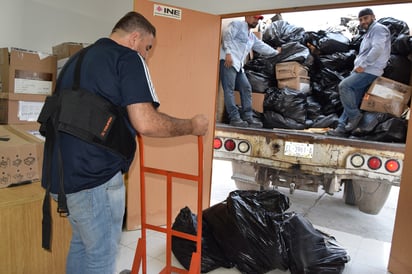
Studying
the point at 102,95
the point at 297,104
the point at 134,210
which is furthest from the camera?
the point at 297,104

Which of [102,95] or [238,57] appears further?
[238,57]

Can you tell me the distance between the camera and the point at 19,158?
1.75m

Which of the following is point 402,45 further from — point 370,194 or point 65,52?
point 65,52

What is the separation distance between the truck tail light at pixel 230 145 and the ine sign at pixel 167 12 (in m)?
1.24

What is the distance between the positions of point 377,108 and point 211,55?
1.71 meters

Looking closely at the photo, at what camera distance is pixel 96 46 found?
49.4 inches

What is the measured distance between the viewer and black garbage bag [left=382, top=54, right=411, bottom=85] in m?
3.37

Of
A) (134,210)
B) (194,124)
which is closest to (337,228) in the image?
(134,210)

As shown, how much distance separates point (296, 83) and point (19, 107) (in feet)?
9.03

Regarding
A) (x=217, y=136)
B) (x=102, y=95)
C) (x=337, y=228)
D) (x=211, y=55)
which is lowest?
(x=337, y=228)

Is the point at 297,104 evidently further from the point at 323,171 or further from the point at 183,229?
the point at 183,229

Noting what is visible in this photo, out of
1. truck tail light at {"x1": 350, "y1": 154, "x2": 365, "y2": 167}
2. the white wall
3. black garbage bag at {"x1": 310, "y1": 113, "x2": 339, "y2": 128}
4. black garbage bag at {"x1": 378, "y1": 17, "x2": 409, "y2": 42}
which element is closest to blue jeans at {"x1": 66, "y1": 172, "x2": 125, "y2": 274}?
the white wall

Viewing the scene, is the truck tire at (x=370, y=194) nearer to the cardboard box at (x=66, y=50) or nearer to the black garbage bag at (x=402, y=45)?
the black garbage bag at (x=402, y=45)

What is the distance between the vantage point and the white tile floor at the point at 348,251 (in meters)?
2.21
